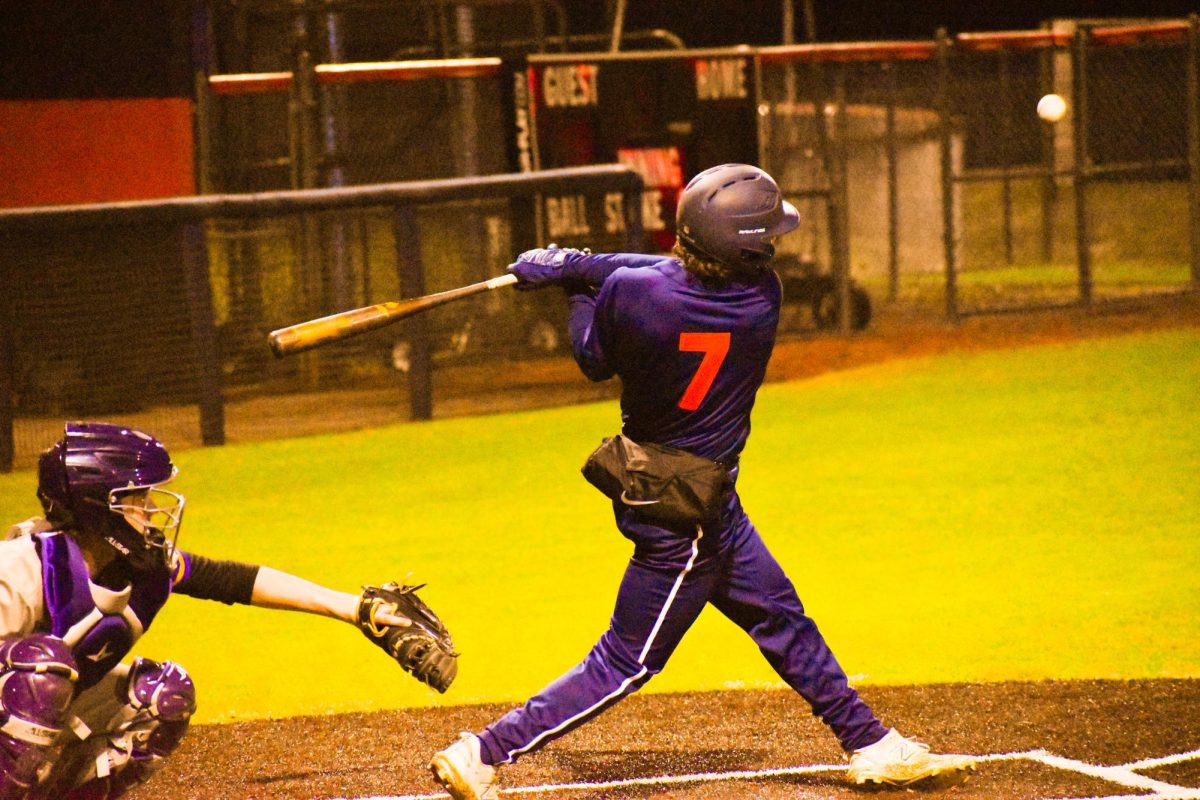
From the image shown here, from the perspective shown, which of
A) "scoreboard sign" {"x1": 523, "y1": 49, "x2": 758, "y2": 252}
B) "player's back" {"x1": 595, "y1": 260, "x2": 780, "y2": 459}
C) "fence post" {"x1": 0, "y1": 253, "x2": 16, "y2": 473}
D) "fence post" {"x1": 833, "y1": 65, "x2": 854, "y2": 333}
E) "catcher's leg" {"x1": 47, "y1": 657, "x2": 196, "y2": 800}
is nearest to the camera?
"catcher's leg" {"x1": 47, "y1": 657, "x2": 196, "y2": 800}

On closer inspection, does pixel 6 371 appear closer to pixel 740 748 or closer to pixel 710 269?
pixel 740 748

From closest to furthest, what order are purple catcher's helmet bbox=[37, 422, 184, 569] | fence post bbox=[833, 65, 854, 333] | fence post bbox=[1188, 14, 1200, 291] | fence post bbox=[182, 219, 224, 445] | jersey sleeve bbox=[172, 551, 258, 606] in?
purple catcher's helmet bbox=[37, 422, 184, 569] → jersey sleeve bbox=[172, 551, 258, 606] → fence post bbox=[182, 219, 224, 445] → fence post bbox=[833, 65, 854, 333] → fence post bbox=[1188, 14, 1200, 291]

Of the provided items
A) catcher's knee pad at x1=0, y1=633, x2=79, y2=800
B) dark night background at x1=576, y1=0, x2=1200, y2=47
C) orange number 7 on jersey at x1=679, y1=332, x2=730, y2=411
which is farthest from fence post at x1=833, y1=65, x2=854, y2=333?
dark night background at x1=576, y1=0, x2=1200, y2=47

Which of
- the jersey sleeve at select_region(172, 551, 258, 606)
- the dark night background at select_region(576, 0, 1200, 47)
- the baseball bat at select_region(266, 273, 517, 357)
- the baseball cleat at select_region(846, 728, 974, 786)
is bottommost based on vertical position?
the baseball cleat at select_region(846, 728, 974, 786)

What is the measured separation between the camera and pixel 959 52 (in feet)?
46.5

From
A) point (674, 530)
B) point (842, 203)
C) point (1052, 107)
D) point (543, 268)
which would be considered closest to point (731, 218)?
point (543, 268)

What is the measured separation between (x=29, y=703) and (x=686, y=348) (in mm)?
1800

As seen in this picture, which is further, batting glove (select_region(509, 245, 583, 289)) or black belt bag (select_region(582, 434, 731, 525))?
batting glove (select_region(509, 245, 583, 289))

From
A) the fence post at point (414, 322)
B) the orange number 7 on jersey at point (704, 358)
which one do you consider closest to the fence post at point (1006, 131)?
the fence post at point (414, 322)

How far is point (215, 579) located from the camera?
3.95 meters

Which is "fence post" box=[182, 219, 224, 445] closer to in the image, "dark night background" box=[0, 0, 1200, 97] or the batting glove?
"dark night background" box=[0, 0, 1200, 97]

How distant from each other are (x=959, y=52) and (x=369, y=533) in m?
8.58

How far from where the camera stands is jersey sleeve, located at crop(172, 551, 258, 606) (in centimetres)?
392

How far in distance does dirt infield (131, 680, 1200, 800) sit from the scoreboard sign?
7.76m
